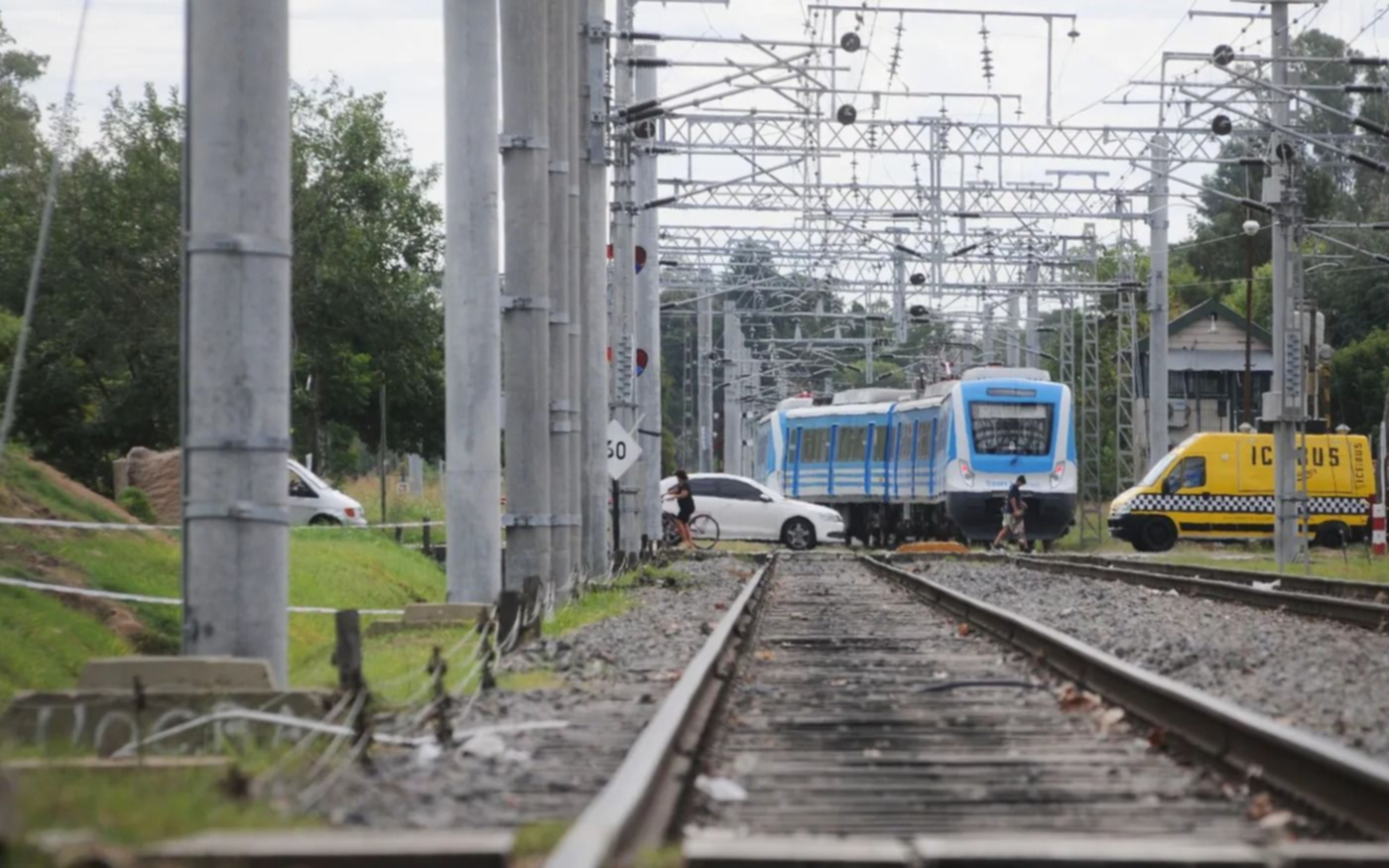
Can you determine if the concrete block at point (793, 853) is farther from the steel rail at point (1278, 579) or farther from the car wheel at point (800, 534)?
the car wheel at point (800, 534)

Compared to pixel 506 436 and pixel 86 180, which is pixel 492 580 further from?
pixel 86 180

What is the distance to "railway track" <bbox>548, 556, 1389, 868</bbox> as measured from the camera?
19.7ft

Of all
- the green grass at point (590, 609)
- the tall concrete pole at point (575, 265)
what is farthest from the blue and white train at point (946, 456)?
the green grass at point (590, 609)

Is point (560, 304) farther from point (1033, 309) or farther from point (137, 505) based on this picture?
point (1033, 309)

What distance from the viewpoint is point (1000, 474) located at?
42875 mm

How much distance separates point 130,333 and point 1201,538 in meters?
22.9

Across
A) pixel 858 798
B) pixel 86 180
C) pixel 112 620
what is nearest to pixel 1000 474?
pixel 86 180

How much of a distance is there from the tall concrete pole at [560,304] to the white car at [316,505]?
1673 centimetres

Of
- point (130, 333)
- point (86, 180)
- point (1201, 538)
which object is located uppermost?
point (86, 180)

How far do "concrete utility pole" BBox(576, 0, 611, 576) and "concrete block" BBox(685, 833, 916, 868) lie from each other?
67.5ft

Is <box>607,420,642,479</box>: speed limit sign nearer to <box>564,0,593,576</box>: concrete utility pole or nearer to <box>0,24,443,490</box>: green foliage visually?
<box>564,0,593,576</box>: concrete utility pole

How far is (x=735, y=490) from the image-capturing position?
45156 mm

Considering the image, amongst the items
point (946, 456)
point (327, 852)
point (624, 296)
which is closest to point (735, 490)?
point (946, 456)

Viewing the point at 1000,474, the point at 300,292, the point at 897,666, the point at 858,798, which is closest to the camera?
the point at 858,798
